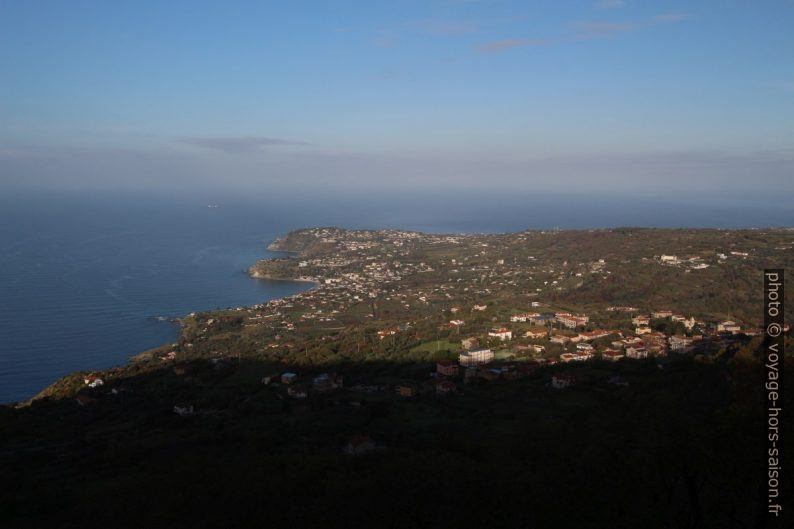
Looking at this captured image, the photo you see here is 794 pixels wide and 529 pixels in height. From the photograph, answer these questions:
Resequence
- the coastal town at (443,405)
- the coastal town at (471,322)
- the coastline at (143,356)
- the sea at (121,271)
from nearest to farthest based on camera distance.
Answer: the coastal town at (443,405)
the coastal town at (471,322)
the coastline at (143,356)
the sea at (121,271)

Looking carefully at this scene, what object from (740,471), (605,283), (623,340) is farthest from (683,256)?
(740,471)

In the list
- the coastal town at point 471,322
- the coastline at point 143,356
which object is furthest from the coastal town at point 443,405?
the coastline at point 143,356

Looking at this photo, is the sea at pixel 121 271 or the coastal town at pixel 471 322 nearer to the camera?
the coastal town at pixel 471 322

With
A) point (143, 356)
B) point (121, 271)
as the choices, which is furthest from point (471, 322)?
point (121, 271)

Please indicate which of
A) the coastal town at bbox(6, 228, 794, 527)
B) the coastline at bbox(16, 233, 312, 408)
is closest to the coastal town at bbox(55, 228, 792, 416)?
the coastal town at bbox(6, 228, 794, 527)

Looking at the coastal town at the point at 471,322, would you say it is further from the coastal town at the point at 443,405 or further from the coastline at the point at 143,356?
the coastline at the point at 143,356

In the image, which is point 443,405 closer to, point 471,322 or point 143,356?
point 471,322

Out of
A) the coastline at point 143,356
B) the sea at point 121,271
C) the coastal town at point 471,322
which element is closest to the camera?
the coastal town at point 471,322

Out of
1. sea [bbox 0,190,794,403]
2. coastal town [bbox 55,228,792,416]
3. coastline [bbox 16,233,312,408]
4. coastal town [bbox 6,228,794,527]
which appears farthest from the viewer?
sea [bbox 0,190,794,403]

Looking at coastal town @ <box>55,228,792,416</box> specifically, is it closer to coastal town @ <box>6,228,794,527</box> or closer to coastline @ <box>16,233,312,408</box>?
coastal town @ <box>6,228,794,527</box>
